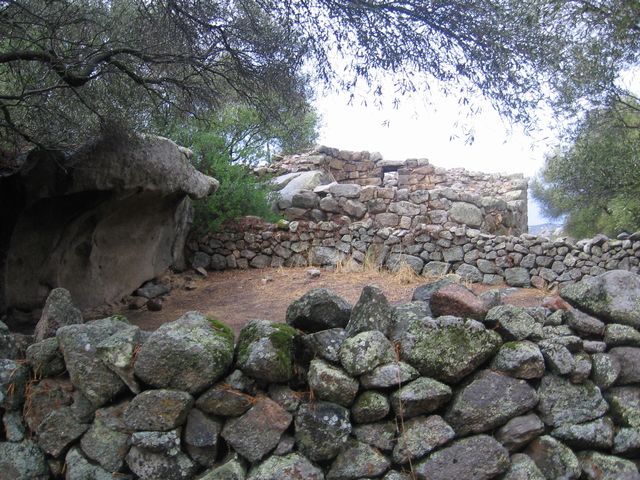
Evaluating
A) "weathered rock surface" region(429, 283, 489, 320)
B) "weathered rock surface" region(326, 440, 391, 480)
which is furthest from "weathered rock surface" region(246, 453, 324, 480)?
"weathered rock surface" region(429, 283, 489, 320)

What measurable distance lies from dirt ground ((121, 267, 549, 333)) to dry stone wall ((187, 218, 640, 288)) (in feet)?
1.23

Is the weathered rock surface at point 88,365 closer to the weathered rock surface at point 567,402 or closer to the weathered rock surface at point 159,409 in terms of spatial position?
the weathered rock surface at point 159,409

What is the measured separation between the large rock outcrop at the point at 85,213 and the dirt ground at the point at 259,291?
87 cm

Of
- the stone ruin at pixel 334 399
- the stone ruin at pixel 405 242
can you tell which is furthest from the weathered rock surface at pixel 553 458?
the stone ruin at pixel 405 242

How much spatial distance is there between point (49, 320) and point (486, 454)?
10.5 ft

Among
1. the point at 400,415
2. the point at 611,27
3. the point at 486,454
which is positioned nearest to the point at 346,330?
the point at 400,415

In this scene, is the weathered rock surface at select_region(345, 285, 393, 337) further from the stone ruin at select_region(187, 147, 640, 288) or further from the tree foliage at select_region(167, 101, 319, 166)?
the stone ruin at select_region(187, 147, 640, 288)

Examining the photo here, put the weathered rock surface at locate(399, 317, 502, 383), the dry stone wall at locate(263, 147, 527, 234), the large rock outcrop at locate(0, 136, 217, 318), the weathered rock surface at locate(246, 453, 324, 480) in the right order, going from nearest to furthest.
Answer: the weathered rock surface at locate(246, 453, 324, 480)
the weathered rock surface at locate(399, 317, 502, 383)
the large rock outcrop at locate(0, 136, 217, 318)
the dry stone wall at locate(263, 147, 527, 234)

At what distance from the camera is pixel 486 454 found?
3777 millimetres

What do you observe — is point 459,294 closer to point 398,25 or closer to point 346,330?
point 346,330

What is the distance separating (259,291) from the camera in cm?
970

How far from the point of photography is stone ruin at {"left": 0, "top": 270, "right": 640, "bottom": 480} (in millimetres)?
3781

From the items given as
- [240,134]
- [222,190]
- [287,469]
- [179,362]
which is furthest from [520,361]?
[240,134]

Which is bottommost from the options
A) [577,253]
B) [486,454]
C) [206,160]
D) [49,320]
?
[486,454]
